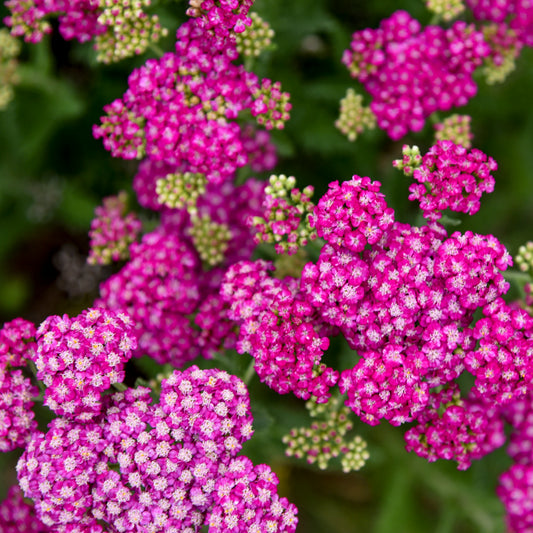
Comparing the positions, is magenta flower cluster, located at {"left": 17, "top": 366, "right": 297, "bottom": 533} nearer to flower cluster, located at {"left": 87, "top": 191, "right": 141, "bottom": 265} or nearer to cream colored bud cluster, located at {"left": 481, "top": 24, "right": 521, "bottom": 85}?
flower cluster, located at {"left": 87, "top": 191, "right": 141, "bottom": 265}

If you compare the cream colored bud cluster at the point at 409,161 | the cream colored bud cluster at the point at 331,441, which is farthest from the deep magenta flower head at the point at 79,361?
the cream colored bud cluster at the point at 409,161

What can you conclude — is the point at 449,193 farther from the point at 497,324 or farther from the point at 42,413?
the point at 42,413

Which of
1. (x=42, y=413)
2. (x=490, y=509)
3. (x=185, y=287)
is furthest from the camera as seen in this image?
(x=42, y=413)

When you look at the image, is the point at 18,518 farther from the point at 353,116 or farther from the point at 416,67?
the point at 416,67

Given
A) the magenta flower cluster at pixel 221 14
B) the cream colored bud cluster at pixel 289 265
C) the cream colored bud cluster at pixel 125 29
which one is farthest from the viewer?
the cream colored bud cluster at pixel 289 265

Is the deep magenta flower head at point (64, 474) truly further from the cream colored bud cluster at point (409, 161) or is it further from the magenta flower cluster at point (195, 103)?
the cream colored bud cluster at point (409, 161)

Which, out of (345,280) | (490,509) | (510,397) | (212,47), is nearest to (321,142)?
(212,47)

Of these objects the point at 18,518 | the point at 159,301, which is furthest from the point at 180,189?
the point at 18,518

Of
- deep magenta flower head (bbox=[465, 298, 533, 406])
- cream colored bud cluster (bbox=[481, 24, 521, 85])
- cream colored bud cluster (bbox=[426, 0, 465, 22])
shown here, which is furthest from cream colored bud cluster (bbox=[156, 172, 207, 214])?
cream colored bud cluster (bbox=[481, 24, 521, 85])
